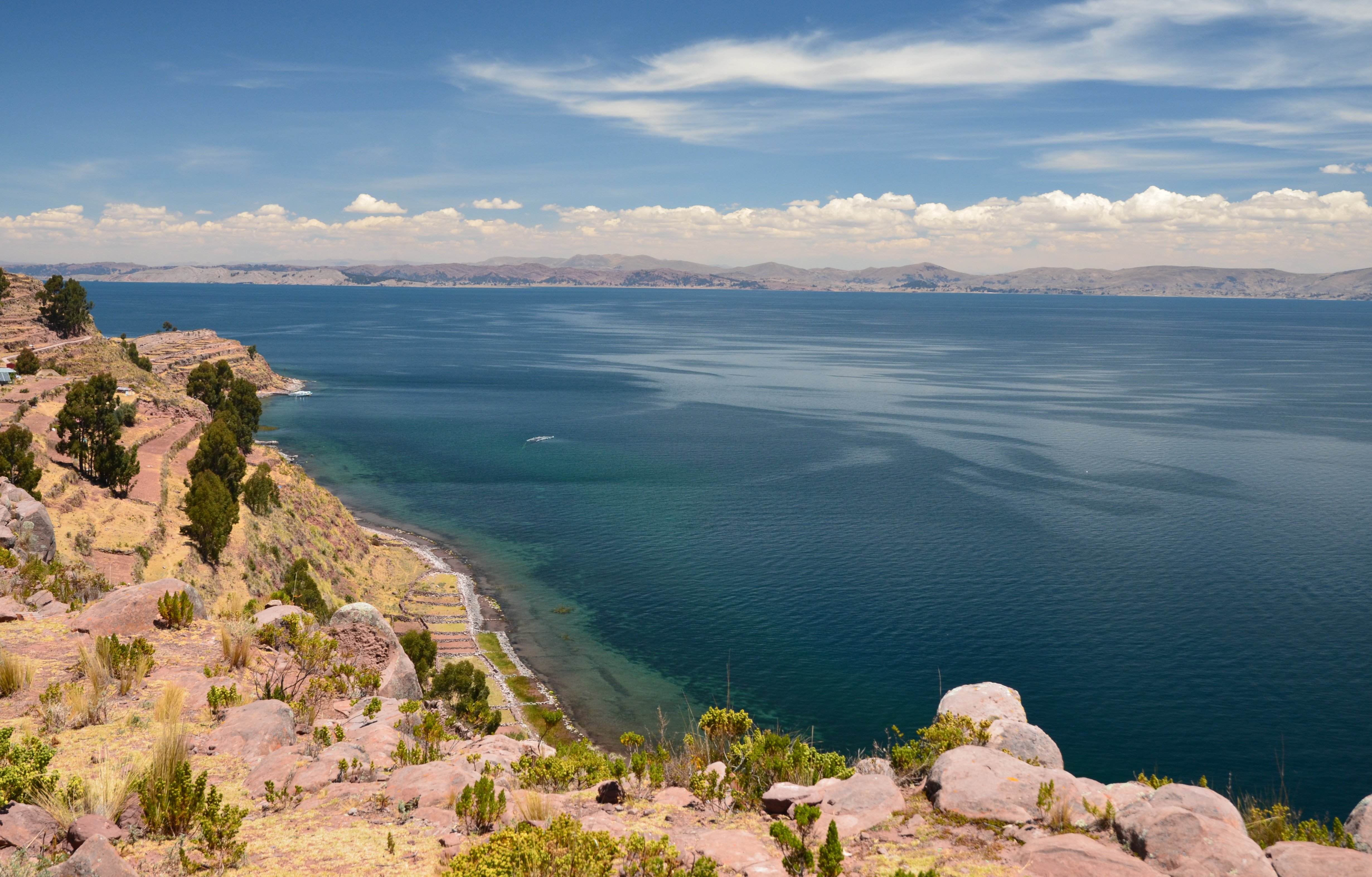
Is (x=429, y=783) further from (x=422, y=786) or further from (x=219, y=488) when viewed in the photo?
(x=219, y=488)

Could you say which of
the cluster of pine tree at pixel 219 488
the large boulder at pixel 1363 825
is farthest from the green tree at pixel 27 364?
the large boulder at pixel 1363 825

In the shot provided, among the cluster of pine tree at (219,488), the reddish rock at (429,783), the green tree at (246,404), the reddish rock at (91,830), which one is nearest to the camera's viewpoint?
the reddish rock at (91,830)

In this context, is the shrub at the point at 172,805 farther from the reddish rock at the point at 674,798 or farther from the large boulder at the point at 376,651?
the large boulder at the point at 376,651

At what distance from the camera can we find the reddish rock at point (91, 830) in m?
11.5

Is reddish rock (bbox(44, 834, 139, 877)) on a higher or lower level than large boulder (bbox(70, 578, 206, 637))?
higher

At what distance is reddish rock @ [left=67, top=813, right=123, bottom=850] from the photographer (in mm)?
11539

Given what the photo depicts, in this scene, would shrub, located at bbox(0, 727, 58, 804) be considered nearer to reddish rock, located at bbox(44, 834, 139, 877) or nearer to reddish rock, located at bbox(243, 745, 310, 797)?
reddish rock, located at bbox(44, 834, 139, 877)

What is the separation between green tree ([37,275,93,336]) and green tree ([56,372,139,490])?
74.2m

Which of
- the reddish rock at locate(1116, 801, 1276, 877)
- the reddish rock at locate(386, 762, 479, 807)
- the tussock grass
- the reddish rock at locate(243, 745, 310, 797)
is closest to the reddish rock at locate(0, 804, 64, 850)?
the reddish rock at locate(243, 745, 310, 797)

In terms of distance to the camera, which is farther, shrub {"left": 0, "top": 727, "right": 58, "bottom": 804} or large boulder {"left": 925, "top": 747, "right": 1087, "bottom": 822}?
large boulder {"left": 925, "top": 747, "right": 1087, "bottom": 822}

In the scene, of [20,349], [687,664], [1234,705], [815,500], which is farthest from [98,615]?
[20,349]

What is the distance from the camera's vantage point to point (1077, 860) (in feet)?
43.3

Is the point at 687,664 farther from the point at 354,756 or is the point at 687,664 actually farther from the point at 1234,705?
the point at 354,756

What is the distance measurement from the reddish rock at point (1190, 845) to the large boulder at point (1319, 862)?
0.24 m
